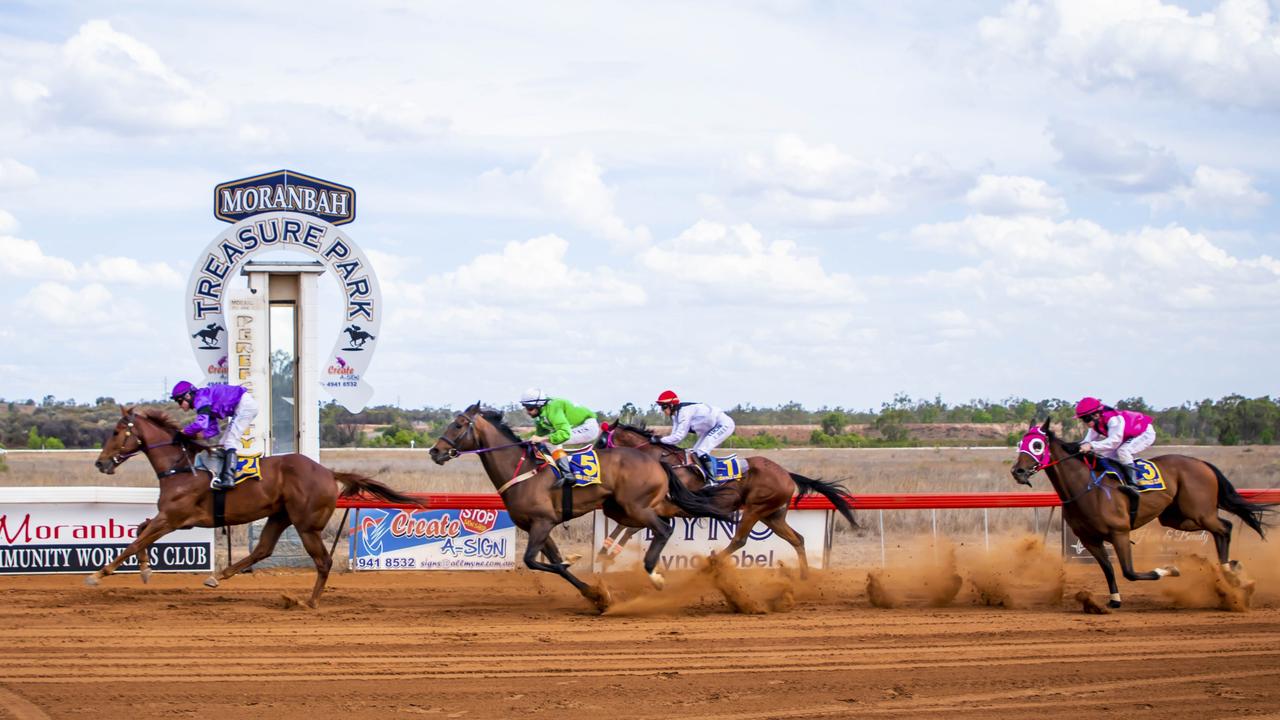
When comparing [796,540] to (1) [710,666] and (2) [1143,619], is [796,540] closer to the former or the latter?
(2) [1143,619]

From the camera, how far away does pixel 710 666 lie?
9.77 metres

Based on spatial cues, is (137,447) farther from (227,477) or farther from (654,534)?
(654,534)

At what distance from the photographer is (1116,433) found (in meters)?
13.5

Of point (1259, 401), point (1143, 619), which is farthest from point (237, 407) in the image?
point (1259, 401)

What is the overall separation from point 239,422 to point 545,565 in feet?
→ 11.5

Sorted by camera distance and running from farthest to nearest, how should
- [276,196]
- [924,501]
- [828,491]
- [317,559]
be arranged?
1. [924,501]
2. [276,196]
3. [828,491]
4. [317,559]

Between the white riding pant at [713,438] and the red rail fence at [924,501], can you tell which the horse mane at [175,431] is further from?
the white riding pant at [713,438]

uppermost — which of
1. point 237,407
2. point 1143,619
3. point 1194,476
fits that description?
point 237,407

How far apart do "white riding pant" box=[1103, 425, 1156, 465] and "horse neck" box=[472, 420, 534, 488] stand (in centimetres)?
610

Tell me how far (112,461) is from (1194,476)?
1126cm

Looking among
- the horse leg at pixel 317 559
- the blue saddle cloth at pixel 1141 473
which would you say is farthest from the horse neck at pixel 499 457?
the blue saddle cloth at pixel 1141 473

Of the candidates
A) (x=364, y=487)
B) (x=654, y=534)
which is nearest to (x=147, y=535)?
(x=364, y=487)

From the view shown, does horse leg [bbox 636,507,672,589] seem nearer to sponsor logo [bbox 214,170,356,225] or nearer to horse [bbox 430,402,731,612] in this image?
horse [bbox 430,402,731,612]

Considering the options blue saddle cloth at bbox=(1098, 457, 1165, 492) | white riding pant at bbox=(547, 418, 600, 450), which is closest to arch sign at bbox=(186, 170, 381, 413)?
white riding pant at bbox=(547, 418, 600, 450)
